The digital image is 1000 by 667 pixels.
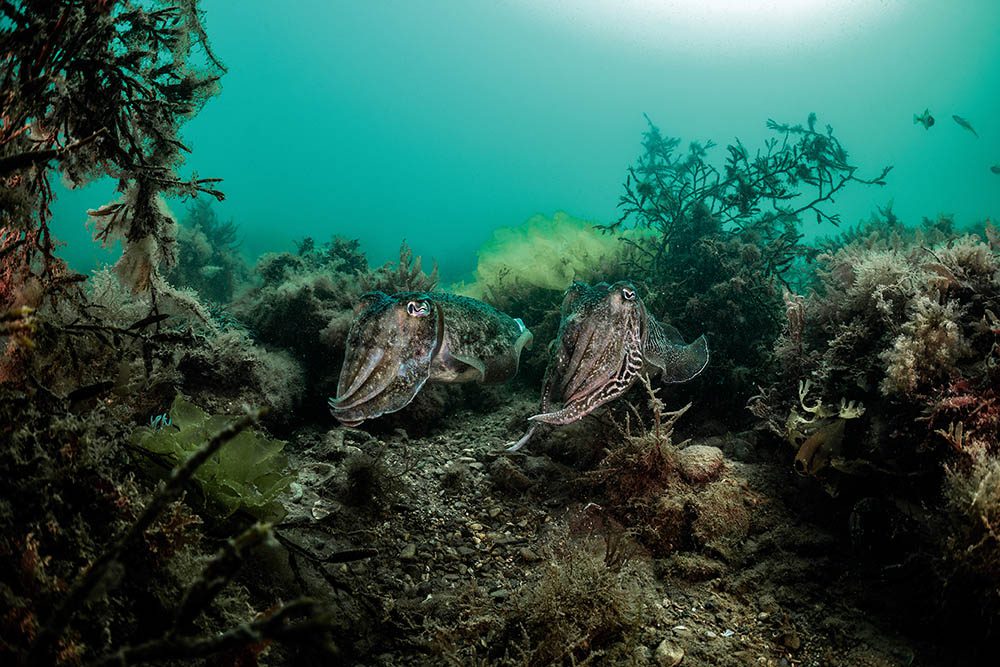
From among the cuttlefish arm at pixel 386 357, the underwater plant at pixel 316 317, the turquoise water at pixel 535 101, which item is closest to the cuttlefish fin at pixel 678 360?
the cuttlefish arm at pixel 386 357

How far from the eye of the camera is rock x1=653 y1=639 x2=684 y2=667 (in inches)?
105

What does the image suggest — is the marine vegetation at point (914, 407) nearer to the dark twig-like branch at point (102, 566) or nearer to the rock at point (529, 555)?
the rock at point (529, 555)

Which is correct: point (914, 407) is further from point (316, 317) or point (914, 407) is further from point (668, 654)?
point (316, 317)

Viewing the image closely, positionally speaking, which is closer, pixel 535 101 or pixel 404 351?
pixel 404 351

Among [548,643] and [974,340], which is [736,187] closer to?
[974,340]

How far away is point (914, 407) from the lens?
340 cm

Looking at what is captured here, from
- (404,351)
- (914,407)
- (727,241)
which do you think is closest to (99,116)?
(404,351)

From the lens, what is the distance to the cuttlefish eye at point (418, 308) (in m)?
3.96

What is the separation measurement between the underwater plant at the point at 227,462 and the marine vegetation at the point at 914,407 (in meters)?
4.10

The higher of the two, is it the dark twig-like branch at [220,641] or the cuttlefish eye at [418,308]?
the cuttlefish eye at [418,308]

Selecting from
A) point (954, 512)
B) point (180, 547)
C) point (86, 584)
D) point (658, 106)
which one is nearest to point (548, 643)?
point (180, 547)

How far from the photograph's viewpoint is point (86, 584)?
1098mm

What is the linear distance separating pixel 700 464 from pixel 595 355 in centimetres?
133

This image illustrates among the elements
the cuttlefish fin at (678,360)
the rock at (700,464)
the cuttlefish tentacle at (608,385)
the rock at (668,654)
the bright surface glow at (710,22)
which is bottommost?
the rock at (668,654)
